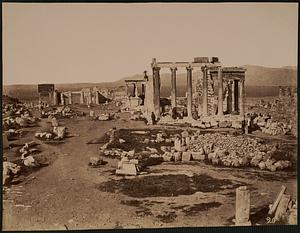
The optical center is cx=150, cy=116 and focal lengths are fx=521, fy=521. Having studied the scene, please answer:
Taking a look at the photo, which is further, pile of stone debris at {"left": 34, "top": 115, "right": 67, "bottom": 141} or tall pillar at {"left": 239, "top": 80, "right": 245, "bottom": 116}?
tall pillar at {"left": 239, "top": 80, "right": 245, "bottom": 116}

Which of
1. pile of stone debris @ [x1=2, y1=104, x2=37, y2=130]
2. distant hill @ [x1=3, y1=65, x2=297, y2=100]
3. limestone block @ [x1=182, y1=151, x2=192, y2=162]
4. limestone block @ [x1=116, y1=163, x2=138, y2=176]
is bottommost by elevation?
limestone block @ [x1=116, y1=163, x2=138, y2=176]

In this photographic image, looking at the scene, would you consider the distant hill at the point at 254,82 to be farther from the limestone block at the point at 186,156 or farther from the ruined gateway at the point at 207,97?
the limestone block at the point at 186,156

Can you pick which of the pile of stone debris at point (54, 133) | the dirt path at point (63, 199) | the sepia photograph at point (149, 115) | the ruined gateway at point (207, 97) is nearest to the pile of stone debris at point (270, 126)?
the sepia photograph at point (149, 115)

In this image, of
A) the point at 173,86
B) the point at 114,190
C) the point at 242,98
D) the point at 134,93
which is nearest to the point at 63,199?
the point at 114,190

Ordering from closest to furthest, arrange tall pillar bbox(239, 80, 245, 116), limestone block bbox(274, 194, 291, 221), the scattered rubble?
the scattered rubble
limestone block bbox(274, 194, 291, 221)
tall pillar bbox(239, 80, 245, 116)

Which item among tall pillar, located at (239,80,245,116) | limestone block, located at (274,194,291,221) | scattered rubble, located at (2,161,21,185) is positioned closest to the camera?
scattered rubble, located at (2,161,21,185)

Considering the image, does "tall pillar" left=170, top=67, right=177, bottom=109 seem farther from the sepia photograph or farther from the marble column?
the marble column

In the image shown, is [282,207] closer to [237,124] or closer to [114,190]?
[237,124]

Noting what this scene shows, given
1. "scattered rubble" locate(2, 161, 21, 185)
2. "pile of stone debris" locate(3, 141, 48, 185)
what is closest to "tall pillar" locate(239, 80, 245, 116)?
"pile of stone debris" locate(3, 141, 48, 185)
